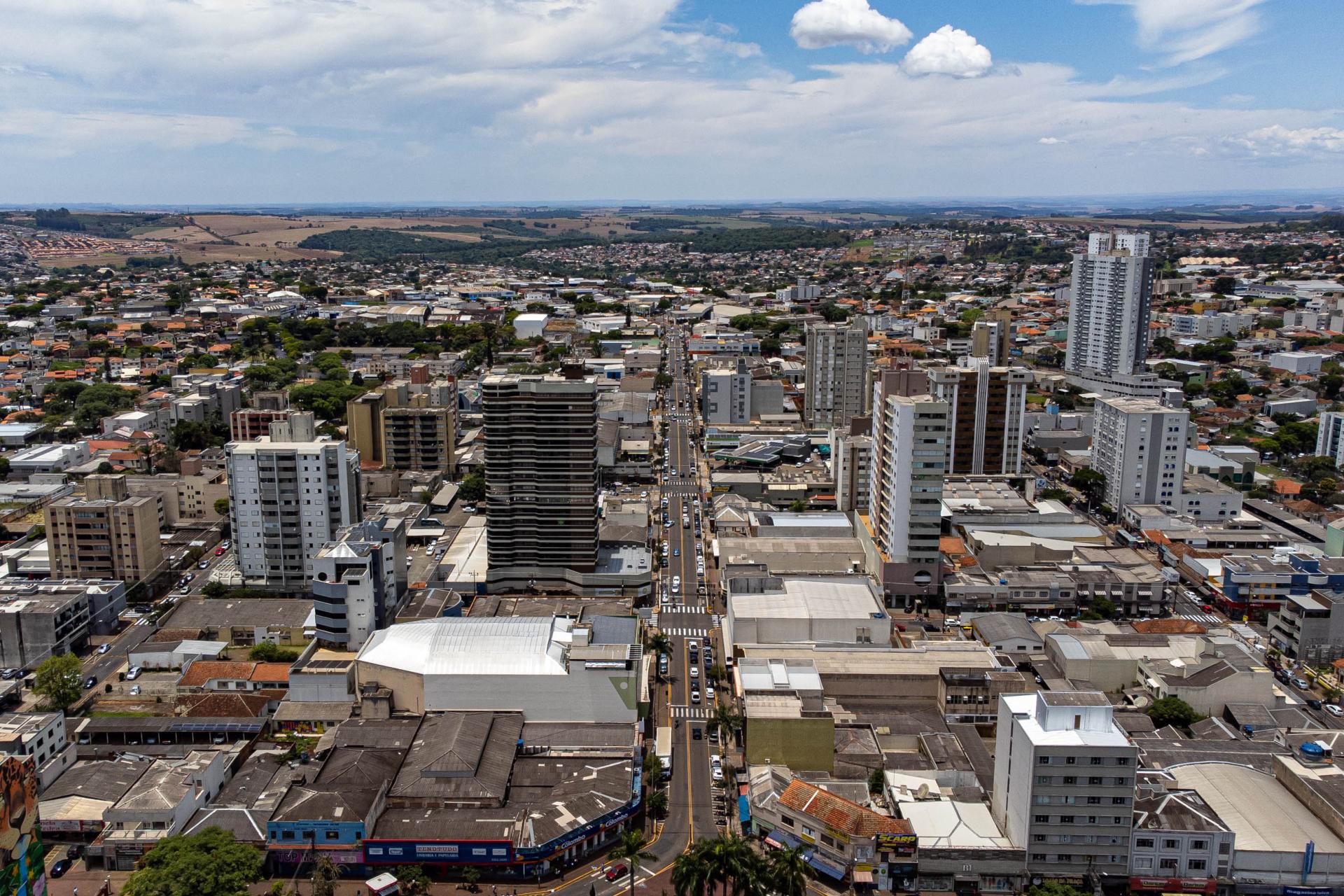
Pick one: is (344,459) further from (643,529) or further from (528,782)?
(528,782)

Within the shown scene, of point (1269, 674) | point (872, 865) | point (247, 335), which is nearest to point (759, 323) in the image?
point (247, 335)

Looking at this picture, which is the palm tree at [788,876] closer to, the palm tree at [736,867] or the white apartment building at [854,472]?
the palm tree at [736,867]

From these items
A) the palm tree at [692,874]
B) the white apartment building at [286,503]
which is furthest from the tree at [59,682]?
the palm tree at [692,874]

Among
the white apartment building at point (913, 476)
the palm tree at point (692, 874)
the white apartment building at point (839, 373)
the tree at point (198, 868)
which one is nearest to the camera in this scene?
the tree at point (198, 868)

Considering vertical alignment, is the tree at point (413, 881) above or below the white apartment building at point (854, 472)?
→ below

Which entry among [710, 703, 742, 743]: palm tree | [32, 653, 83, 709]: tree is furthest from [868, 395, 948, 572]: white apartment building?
[32, 653, 83, 709]: tree

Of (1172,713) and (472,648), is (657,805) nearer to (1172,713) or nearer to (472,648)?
(472,648)

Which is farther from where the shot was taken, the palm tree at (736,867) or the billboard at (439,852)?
the billboard at (439,852)

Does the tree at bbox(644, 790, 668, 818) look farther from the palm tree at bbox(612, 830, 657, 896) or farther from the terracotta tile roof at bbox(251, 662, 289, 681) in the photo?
the terracotta tile roof at bbox(251, 662, 289, 681)

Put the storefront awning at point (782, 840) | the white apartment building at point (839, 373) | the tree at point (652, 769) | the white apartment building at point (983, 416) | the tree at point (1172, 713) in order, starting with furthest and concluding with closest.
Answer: the white apartment building at point (839, 373)
the white apartment building at point (983, 416)
the tree at point (1172, 713)
the tree at point (652, 769)
the storefront awning at point (782, 840)
